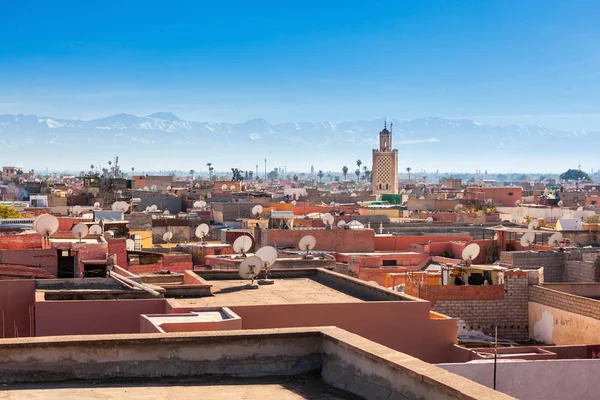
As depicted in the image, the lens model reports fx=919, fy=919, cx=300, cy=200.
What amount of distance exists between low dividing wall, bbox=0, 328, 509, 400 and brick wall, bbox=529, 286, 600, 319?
9355mm

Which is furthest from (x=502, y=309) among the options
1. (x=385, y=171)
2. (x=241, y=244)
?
(x=385, y=171)

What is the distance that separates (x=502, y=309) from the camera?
1655 cm

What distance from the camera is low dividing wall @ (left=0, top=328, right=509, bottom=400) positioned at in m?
5.37

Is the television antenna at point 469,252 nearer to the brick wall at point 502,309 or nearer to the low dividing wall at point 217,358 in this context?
the brick wall at point 502,309

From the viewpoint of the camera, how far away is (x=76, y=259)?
1488 centimetres

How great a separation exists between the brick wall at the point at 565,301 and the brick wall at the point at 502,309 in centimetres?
24

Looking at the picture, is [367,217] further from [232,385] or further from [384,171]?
[384,171]

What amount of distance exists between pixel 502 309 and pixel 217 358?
11.6 m

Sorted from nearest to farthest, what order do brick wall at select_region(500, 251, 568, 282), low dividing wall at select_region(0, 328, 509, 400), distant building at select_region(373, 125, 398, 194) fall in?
1. low dividing wall at select_region(0, 328, 509, 400)
2. brick wall at select_region(500, 251, 568, 282)
3. distant building at select_region(373, 125, 398, 194)

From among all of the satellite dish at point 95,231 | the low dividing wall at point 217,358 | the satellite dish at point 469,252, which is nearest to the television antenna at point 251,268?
the satellite dish at point 469,252

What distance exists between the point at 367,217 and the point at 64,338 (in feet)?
124

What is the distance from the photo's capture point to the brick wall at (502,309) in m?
16.4

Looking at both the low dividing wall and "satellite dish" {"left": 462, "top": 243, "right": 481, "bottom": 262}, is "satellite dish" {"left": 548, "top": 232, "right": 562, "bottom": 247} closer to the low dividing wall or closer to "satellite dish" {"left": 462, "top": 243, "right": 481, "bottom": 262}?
"satellite dish" {"left": 462, "top": 243, "right": 481, "bottom": 262}

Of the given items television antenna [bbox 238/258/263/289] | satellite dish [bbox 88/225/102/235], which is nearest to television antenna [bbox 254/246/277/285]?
television antenna [bbox 238/258/263/289]
